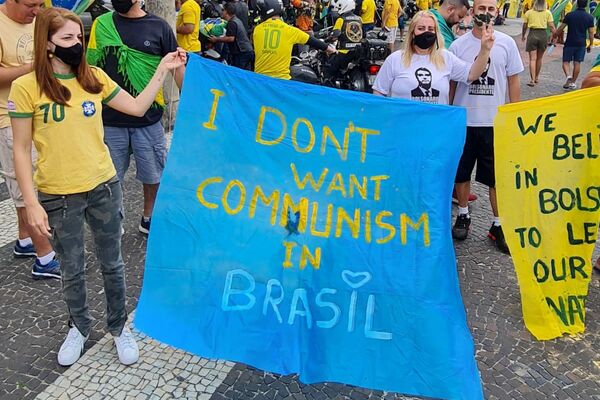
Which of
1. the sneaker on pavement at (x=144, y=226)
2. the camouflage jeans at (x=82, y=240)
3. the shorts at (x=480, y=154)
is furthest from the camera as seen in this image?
the sneaker on pavement at (x=144, y=226)

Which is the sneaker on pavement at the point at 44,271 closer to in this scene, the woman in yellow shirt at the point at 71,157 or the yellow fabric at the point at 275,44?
the woman in yellow shirt at the point at 71,157

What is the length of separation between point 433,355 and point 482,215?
8.88ft

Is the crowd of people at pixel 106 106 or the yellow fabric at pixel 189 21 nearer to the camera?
the crowd of people at pixel 106 106

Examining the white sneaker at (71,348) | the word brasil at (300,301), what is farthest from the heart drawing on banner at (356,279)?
the white sneaker at (71,348)

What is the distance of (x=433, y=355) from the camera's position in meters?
2.36

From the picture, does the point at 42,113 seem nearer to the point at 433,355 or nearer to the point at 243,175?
the point at 243,175

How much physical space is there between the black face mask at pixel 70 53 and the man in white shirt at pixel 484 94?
262 cm

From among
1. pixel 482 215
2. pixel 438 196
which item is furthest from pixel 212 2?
pixel 438 196

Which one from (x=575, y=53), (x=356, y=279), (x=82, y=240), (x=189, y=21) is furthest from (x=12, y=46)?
(x=575, y=53)

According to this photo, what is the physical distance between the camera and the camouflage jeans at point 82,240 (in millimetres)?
2578

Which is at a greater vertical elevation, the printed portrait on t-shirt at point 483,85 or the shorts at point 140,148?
the printed portrait on t-shirt at point 483,85

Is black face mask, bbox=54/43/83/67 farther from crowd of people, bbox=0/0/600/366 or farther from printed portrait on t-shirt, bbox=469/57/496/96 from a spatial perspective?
printed portrait on t-shirt, bbox=469/57/496/96

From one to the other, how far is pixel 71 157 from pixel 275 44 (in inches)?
151

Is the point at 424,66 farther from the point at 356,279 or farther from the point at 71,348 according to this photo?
the point at 71,348
